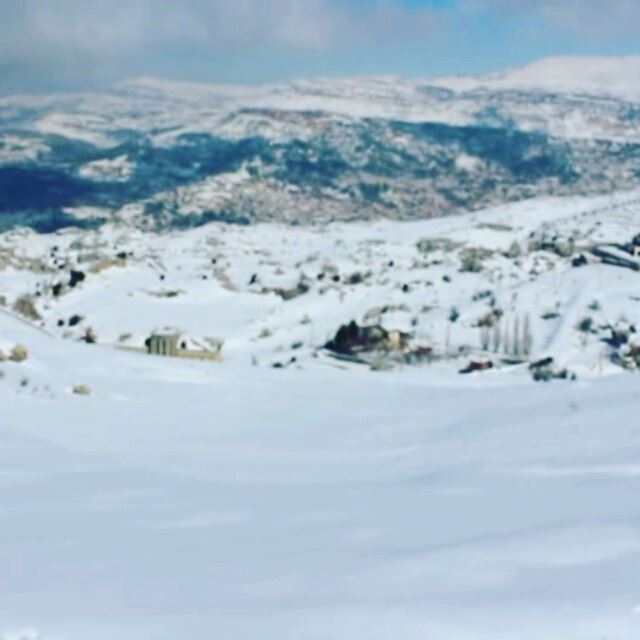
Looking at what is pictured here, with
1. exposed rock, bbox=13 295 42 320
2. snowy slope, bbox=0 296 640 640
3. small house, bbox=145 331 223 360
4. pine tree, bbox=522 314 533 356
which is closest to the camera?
snowy slope, bbox=0 296 640 640

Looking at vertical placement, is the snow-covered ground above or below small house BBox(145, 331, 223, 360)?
above

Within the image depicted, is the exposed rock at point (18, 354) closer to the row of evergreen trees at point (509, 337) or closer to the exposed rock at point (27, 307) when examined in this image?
the row of evergreen trees at point (509, 337)

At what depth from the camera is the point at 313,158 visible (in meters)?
126

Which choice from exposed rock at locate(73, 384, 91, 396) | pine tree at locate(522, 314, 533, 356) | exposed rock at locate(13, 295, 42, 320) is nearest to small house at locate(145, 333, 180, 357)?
exposed rock at locate(13, 295, 42, 320)

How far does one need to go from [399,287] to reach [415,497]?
39094mm

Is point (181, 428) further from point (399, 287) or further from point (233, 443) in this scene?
point (399, 287)

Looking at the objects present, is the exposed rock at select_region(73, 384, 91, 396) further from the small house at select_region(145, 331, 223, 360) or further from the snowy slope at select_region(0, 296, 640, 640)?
the small house at select_region(145, 331, 223, 360)

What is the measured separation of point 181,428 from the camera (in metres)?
8.37

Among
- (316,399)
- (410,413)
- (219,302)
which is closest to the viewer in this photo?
(410,413)

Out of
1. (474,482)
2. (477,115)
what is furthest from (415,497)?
(477,115)

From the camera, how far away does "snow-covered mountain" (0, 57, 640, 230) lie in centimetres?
9862

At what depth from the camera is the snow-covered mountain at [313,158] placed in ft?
324

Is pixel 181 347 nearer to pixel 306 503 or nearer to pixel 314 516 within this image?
pixel 306 503

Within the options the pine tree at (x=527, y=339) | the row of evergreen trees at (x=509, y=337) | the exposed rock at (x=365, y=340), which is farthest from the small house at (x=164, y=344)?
the pine tree at (x=527, y=339)
